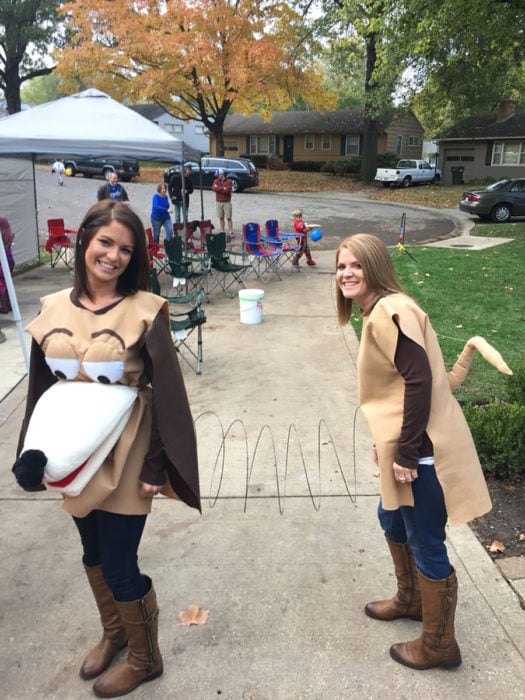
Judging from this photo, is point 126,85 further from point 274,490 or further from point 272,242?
point 274,490

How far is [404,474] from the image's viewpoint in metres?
2.04

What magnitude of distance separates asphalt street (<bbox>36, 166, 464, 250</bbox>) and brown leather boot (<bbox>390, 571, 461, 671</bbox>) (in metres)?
12.5

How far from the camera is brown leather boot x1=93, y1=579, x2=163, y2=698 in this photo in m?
2.17

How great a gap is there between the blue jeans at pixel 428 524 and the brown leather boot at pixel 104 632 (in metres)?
1.22

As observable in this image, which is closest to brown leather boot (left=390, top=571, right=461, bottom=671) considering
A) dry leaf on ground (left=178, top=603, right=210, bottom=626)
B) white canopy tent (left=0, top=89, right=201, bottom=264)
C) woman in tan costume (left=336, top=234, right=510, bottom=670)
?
woman in tan costume (left=336, top=234, right=510, bottom=670)

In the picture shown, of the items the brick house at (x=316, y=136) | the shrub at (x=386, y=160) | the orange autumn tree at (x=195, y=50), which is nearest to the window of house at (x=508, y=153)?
the shrub at (x=386, y=160)

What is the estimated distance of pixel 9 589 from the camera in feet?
9.39

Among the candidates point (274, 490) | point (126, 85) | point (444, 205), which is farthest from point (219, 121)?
point (274, 490)

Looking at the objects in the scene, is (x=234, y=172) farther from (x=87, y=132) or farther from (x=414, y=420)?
(x=414, y=420)

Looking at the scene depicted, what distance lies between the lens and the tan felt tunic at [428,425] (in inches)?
80.2

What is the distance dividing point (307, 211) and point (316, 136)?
23.4 m

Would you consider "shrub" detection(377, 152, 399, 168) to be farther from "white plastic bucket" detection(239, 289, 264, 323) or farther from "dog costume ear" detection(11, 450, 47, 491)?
"dog costume ear" detection(11, 450, 47, 491)

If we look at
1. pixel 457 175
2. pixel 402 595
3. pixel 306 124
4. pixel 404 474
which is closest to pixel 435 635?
pixel 402 595

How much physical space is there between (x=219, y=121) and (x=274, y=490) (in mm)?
30408
